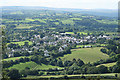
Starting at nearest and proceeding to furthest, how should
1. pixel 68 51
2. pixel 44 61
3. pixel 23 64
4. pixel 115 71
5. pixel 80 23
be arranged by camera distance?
1. pixel 115 71
2. pixel 23 64
3. pixel 44 61
4. pixel 68 51
5. pixel 80 23

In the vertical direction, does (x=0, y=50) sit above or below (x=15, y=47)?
above

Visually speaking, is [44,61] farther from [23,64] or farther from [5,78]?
[5,78]

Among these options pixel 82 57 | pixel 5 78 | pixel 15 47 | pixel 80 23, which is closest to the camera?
pixel 5 78

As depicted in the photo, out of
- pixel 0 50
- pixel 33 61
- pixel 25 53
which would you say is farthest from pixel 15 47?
pixel 0 50

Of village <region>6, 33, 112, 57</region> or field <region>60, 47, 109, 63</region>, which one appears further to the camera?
village <region>6, 33, 112, 57</region>

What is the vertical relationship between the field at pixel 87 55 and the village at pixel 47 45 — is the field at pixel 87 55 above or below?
below

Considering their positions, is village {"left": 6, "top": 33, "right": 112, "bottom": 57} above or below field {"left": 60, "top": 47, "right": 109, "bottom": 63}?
above

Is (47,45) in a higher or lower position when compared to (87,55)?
higher

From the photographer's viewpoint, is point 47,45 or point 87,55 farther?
point 47,45

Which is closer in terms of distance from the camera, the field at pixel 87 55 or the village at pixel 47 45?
the field at pixel 87 55

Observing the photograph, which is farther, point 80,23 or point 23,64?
point 80,23

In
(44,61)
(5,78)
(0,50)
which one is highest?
(0,50)
